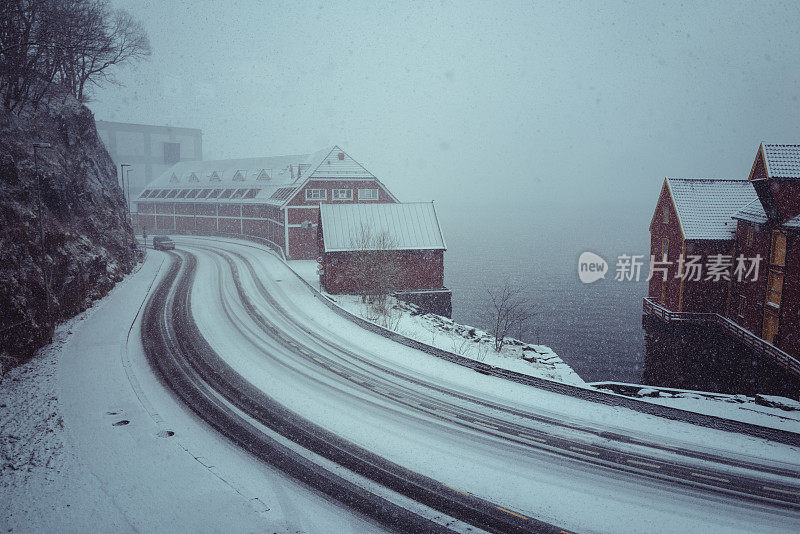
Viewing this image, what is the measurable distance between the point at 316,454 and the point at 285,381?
5.54 m

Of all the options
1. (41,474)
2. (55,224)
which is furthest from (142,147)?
(41,474)

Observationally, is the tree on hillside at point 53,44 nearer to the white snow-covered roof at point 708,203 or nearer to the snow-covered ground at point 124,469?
the snow-covered ground at point 124,469

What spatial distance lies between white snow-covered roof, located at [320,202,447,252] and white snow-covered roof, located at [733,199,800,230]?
19.2 metres

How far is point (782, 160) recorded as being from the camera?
22.8m

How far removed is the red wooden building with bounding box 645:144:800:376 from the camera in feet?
72.1

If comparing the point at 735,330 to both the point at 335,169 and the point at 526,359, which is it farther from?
the point at 335,169

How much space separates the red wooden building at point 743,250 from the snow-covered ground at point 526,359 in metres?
6.61

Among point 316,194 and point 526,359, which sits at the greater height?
point 316,194

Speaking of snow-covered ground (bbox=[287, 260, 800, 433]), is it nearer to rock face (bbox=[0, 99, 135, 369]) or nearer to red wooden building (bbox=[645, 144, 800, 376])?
red wooden building (bbox=[645, 144, 800, 376])

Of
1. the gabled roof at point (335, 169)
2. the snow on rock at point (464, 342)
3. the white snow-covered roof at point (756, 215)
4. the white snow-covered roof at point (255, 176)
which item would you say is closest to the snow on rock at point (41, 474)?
the snow on rock at point (464, 342)

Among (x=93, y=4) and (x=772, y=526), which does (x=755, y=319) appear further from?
(x=93, y=4)

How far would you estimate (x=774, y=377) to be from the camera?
22141 millimetres

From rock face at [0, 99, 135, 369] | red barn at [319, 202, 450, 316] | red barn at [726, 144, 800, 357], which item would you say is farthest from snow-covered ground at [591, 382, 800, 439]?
rock face at [0, 99, 135, 369]

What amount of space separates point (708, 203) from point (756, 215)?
538cm
